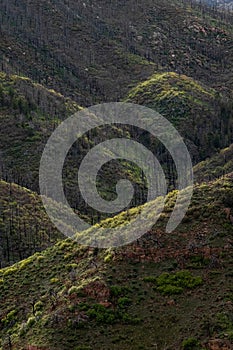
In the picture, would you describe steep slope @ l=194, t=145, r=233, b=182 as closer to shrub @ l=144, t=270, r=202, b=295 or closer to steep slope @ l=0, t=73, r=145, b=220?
steep slope @ l=0, t=73, r=145, b=220

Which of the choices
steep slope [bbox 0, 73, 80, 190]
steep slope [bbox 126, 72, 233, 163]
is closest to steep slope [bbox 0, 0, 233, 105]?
steep slope [bbox 126, 72, 233, 163]

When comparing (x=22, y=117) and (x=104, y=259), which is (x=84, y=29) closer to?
(x=22, y=117)

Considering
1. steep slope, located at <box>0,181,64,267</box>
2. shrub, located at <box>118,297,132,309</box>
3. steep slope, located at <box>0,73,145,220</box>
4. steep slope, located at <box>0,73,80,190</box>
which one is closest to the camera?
shrub, located at <box>118,297,132,309</box>

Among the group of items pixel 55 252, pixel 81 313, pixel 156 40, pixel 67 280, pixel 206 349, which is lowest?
pixel 156 40

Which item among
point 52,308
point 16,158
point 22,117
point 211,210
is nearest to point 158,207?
point 211,210

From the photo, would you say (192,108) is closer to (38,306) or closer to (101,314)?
(38,306)

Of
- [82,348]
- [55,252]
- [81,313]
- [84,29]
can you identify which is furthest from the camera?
[84,29]

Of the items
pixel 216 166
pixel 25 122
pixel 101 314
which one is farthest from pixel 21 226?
pixel 216 166
